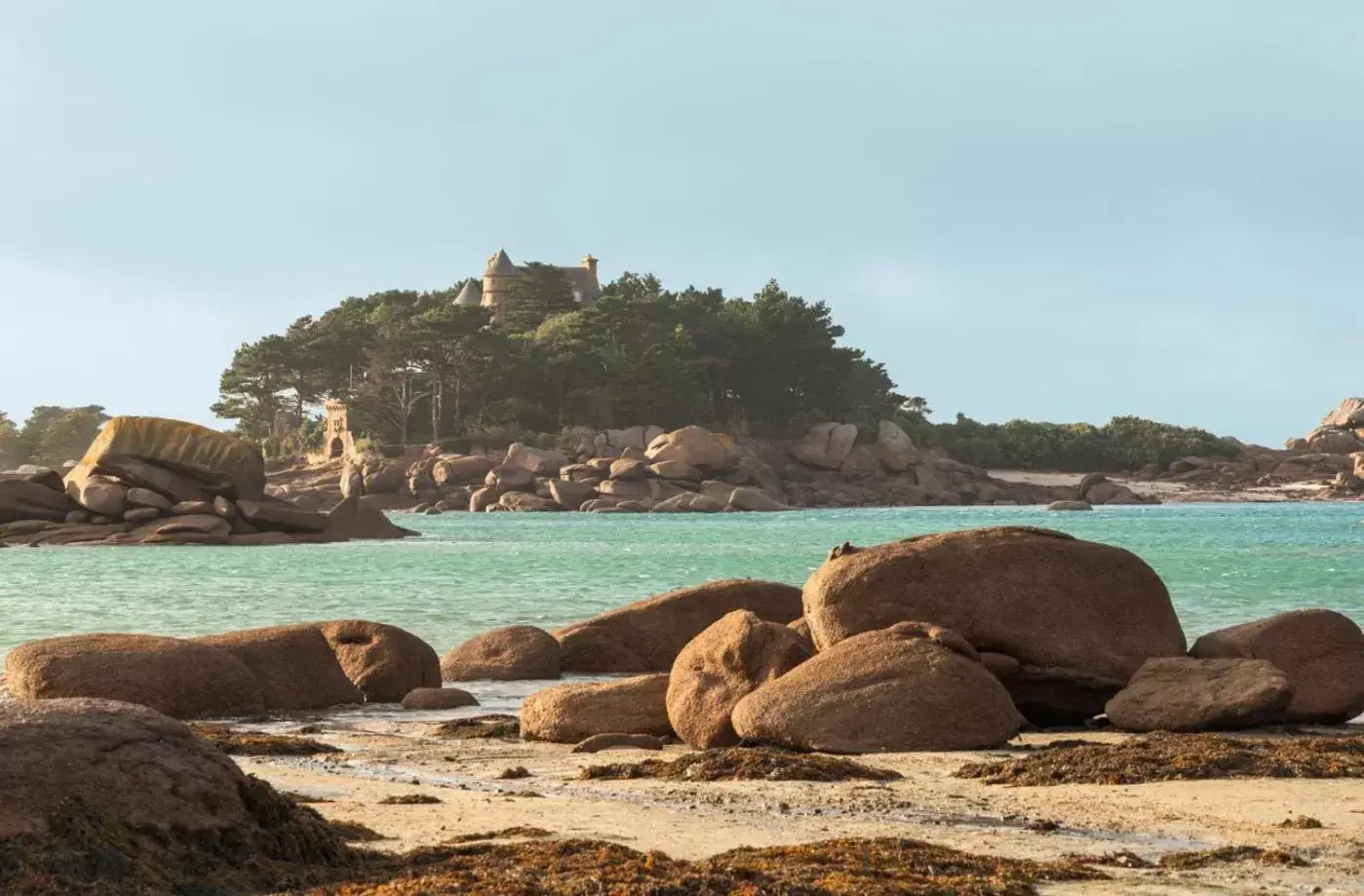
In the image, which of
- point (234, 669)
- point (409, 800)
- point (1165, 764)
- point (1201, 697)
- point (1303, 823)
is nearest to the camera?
point (1303, 823)

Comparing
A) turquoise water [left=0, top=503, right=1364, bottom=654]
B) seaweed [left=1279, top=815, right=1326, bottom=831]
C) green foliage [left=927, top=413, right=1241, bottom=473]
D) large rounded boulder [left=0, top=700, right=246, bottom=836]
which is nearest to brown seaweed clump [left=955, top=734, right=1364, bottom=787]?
seaweed [left=1279, top=815, right=1326, bottom=831]

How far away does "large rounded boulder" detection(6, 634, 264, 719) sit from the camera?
1196cm

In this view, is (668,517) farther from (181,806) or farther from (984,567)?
(181,806)

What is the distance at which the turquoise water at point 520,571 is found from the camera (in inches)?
909

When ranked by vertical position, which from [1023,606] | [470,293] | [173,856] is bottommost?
[173,856]

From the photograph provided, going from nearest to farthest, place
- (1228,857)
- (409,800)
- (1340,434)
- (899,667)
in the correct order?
(1228,857), (409,800), (899,667), (1340,434)

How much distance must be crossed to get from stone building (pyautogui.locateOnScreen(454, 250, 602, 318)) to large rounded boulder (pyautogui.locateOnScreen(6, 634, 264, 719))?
96.7m

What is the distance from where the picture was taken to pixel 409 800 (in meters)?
8.12

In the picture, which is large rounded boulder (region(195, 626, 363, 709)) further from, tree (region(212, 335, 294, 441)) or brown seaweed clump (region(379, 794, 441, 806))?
tree (region(212, 335, 294, 441))

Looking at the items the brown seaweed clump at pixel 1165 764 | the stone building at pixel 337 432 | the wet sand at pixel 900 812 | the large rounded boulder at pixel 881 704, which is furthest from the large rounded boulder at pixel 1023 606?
the stone building at pixel 337 432

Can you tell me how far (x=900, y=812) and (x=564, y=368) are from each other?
83701 mm

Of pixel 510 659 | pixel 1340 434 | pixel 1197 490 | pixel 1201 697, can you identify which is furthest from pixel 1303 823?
pixel 1340 434

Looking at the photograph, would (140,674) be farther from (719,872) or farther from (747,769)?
(719,872)

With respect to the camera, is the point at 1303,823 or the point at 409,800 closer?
the point at 1303,823
